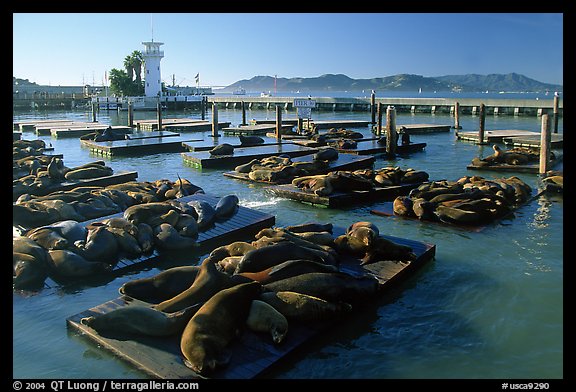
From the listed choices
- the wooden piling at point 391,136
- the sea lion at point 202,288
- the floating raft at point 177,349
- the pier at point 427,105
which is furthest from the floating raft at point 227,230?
the pier at point 427,105

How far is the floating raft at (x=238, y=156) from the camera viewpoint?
17.2m

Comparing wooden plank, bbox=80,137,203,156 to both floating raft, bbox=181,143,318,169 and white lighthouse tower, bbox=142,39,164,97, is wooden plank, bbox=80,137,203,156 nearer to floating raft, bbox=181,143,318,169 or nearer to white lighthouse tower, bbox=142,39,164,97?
floating raft, bbox=181,143,318,169

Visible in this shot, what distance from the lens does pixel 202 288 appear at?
491 cm

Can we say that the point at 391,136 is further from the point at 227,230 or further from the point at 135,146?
the point at 227,230

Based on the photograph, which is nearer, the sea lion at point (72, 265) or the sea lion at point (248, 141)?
the sea lion at point (72, 265)

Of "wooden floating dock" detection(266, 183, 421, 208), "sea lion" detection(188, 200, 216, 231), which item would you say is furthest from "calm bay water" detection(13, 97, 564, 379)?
"wooden floating dock" detection(266, 183, 421, 208)

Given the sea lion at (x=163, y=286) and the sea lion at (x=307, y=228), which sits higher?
the sea lion at (x=307, y=228)

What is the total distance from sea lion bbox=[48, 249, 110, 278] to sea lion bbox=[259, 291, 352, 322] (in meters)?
2.80

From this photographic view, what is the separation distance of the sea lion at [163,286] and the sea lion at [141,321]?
516mm

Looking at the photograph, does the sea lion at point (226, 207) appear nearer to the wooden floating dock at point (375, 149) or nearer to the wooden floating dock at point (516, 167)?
the wooden floating dock at point (516, 167)

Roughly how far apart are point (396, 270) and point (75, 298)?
4075mm

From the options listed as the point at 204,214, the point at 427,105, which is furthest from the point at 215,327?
the point at 427,105
